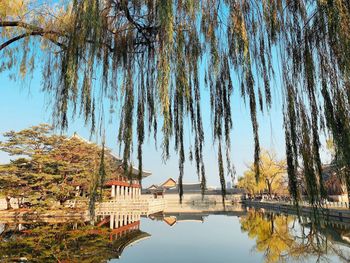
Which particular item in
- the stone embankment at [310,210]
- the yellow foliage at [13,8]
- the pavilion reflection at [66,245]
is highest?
the yellow foliage at [13,8]

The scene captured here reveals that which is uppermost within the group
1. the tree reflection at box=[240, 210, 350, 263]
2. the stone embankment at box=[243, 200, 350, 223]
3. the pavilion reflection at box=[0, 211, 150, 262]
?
the stone embankment at box=[243, 200, 350, 223]

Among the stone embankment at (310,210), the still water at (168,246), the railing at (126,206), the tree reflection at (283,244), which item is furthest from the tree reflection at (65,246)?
the railing at (126,206)

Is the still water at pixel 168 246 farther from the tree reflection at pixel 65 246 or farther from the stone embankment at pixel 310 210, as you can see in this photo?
the stone embankment at pixel 310 210

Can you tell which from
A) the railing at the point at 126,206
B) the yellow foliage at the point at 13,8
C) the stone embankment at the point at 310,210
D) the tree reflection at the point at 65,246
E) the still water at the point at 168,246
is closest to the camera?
the stone embankment at the point at 310,210

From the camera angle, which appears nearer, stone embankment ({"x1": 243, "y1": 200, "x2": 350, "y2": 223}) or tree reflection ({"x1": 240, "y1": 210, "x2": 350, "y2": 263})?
stone embankment ({"x1": 243, "y1": 200, "x2": 350, "y2": 223})

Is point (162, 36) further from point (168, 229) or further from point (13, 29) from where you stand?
point (168, 229)

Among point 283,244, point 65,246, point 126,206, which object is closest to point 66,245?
point 65,246

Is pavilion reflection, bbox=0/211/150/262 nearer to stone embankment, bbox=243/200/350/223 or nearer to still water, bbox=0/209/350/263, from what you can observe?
still water, bbox=0/209/350/263

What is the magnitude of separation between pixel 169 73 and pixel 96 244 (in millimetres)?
8834

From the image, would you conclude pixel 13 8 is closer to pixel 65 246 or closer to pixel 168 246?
pixel 65 246

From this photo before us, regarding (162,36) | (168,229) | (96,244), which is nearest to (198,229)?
(168,229)

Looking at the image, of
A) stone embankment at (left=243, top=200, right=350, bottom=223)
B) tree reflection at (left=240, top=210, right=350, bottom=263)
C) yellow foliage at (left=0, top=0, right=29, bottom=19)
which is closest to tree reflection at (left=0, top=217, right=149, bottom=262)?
tree reflection at (left=240, top=210, right=350, bottom=263)

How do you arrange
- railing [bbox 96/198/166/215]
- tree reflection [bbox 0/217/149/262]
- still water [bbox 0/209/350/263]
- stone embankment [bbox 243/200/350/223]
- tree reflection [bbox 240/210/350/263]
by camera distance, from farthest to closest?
railing [bbox 96/198/166/215], still water [bbox 0/209/350/263], tree reflection [bbox 240/210/350/263], tree reflection [bbox 0/217/149/262], stone embankment [bbox 243/200/350/223]

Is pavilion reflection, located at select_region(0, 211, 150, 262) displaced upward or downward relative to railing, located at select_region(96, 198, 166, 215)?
downward
